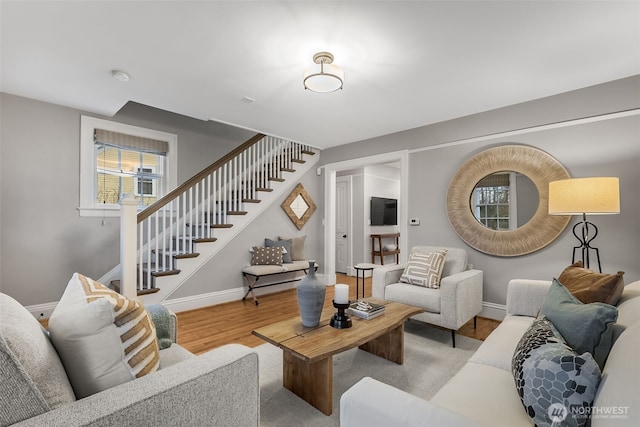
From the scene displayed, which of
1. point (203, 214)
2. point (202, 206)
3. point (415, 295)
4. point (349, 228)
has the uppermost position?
point (202, 206)

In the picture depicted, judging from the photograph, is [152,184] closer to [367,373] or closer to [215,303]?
[215,303]

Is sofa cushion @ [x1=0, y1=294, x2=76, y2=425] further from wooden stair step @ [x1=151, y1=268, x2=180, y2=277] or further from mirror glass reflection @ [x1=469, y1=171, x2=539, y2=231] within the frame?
mirror glass reflection @ [x1=469, y1=171, x2=539, y2=231]

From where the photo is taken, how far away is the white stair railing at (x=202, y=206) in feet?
11.6

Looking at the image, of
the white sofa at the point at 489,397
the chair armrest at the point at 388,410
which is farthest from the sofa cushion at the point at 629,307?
the chair armrest at the point at 388,410

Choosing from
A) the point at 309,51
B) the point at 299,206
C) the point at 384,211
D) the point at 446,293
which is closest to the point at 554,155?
the point at 446,293

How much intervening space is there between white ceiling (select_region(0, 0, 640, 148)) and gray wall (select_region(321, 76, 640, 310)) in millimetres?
177

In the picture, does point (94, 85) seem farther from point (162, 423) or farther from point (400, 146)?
point (400, 146)

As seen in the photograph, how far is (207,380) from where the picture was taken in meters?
0.99

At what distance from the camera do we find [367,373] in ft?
7.18

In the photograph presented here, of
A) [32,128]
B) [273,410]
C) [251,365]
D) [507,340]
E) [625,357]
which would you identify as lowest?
→ [273,410]

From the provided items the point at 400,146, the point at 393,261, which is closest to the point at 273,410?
the point at 400,146

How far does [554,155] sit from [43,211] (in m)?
5.50

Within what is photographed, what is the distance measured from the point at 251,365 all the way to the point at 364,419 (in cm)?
45

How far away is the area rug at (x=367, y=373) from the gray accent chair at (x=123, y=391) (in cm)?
68
